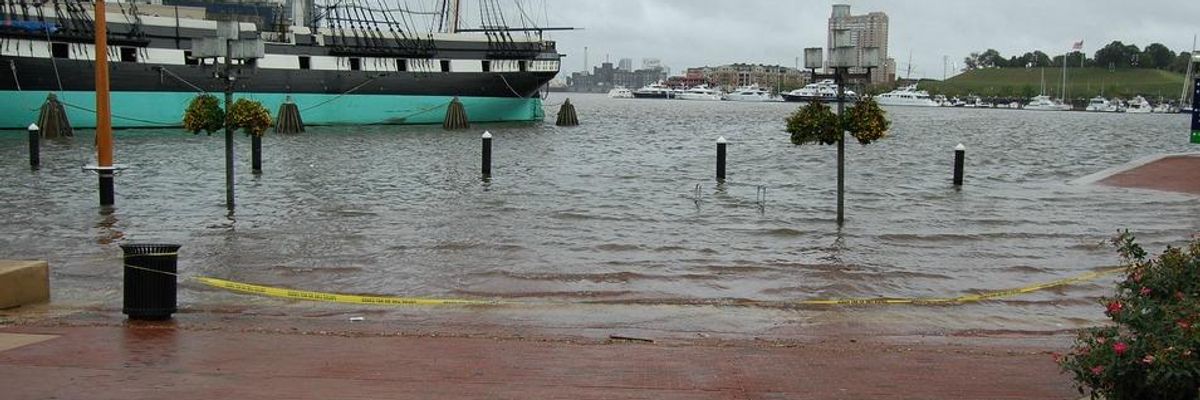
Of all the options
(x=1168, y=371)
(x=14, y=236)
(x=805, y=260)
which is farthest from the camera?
(x=14, y=236)

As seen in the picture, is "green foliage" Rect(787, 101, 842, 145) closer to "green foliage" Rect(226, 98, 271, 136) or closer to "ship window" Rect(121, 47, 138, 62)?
"green foliage" Rect(226, 98, 271, 136)

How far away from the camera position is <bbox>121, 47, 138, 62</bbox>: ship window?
2411 inches

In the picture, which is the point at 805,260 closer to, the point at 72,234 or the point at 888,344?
the point at 888,344

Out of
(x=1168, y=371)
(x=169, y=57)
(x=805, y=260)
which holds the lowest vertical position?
(x=805, y=260)

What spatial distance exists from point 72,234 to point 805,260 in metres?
11.4

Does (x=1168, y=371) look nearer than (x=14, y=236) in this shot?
Yes

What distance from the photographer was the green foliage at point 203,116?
67.5ft

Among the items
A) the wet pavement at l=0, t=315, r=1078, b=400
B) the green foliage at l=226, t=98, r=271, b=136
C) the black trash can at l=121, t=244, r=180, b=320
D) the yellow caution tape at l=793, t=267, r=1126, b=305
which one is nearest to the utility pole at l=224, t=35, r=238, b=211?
the green foliage at l=226, t=98, r=271, b=136

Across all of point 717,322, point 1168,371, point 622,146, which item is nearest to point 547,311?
point 717,322

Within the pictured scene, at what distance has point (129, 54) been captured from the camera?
202 ft

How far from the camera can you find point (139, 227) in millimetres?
18422

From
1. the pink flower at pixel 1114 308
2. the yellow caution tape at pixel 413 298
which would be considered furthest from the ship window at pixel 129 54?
the pink flower at pixel 1114 308

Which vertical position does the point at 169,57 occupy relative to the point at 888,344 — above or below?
above

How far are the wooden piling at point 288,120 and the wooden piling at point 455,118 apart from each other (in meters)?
10.9
